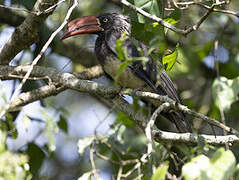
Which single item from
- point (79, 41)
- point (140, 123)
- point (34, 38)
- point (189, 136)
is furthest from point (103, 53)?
point (79, 41)

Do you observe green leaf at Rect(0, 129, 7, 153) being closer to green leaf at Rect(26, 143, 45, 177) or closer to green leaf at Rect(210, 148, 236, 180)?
green leaf at Rect(210, 148, 236, 180)

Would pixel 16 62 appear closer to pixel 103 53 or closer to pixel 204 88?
pixel 103 53

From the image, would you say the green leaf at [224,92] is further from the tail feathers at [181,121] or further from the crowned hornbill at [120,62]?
the tail feathers at [181,121]

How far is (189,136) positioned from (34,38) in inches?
67.7

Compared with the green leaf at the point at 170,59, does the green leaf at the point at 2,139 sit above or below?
above

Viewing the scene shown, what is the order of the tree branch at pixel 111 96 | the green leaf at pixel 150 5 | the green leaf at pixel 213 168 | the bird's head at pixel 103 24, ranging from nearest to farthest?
the green leaf at pixel 213 168, the tree branch at pixel 111 96, the green leaf at pixel 150 5, the bird's head at pixel 103 24

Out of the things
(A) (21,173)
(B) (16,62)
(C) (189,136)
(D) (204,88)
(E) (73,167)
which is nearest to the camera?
(A) (21,173)

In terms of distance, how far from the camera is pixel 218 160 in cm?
196

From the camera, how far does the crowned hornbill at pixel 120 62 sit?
392 cm

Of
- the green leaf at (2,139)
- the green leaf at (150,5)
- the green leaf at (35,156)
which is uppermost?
the green leaf at (150,5)

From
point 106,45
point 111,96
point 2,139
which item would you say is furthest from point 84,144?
point 106,45

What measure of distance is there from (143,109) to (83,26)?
1.06 m

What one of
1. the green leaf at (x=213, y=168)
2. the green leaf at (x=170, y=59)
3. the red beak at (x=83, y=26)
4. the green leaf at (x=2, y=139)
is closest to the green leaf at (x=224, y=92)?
the green leaf at (x=213, y=168)

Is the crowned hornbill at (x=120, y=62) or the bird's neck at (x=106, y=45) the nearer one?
the crowned hornbill at (x=120, y=62)
